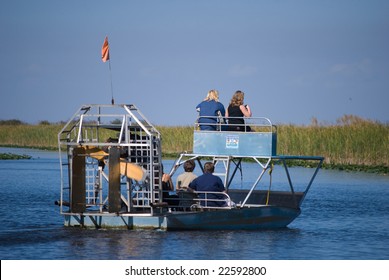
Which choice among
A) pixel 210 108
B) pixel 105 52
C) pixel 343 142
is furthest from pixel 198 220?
pixel 343 142

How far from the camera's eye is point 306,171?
4972 cm

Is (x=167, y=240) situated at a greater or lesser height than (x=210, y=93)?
lesser

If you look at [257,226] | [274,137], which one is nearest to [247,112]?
[274,137]

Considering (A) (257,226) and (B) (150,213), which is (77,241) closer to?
(B) (150,213)

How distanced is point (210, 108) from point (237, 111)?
1.95 feet

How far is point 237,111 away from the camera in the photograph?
924 inches

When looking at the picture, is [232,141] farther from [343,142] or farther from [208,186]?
[343,142]

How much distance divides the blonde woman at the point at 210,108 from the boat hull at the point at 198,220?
214 centimetres

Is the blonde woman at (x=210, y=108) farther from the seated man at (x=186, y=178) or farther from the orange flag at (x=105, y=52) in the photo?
the orange flag at (x=105, y=52)

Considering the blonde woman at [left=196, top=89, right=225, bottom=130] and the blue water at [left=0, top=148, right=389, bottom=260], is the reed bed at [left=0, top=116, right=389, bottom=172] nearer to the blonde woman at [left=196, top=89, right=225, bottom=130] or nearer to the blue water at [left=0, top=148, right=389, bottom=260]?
the blue water at [left=0, top=148, right=389, bottom=260]

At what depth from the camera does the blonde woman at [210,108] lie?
2334cm

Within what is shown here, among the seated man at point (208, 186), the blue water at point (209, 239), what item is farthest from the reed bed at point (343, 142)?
the seated man at point (208, 186)
